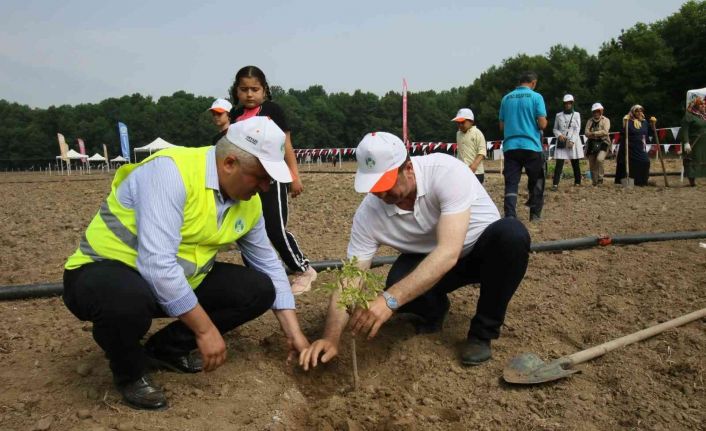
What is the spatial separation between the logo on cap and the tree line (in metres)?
37.1

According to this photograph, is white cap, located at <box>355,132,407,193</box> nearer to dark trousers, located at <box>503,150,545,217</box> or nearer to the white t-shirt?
the white t-shirt

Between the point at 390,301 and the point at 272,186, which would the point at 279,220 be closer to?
the point at 272,186

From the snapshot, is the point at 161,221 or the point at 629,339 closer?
the point at 161,221

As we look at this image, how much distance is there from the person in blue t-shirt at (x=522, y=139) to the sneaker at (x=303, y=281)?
265 centimetres

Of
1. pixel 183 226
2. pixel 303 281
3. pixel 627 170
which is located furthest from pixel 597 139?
pixel 183 226

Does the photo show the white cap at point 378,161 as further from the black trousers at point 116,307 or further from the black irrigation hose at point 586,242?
the black irrigation hose at point 586,242

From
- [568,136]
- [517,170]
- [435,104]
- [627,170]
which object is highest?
[435,104]

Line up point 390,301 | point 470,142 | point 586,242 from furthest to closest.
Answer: point 470,142
point 586,242
point 390,301

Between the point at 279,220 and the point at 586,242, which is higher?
the point at 279,220

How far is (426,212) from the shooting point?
9.42 ft

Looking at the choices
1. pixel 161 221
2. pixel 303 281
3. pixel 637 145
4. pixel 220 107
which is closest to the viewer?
pixel 161 221

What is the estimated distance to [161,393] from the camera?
8.27ft

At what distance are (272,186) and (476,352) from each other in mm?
1829

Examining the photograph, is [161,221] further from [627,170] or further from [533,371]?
[627,170]
